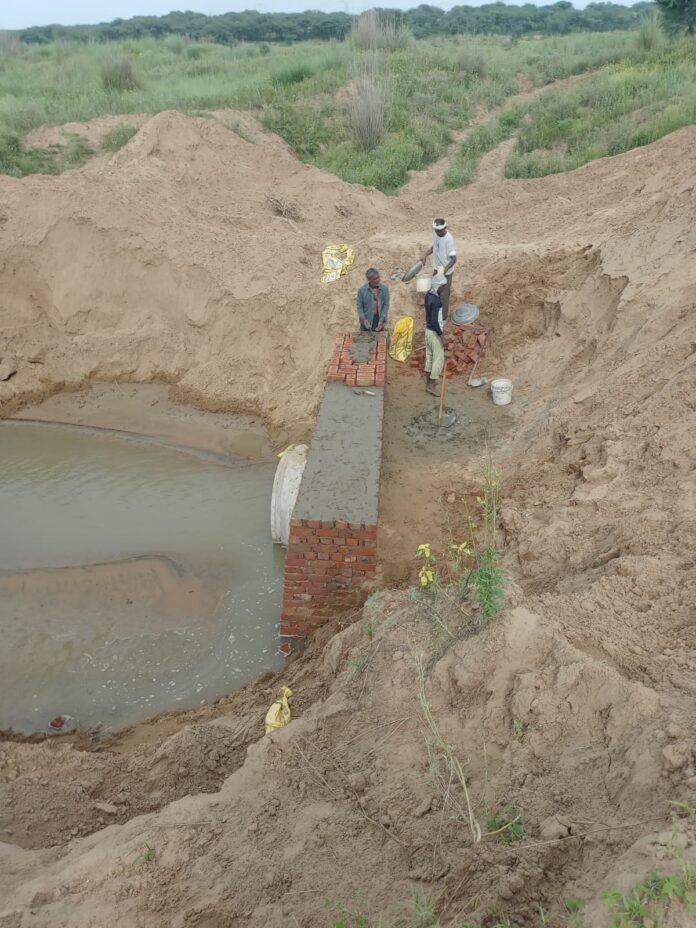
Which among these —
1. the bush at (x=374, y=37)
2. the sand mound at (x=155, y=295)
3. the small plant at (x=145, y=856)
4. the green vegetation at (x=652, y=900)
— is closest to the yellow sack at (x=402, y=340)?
the sand mound at (x=155, y=295)

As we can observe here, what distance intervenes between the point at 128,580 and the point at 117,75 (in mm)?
15222

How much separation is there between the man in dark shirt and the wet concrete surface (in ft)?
3.55

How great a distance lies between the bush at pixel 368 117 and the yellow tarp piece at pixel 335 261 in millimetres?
6012

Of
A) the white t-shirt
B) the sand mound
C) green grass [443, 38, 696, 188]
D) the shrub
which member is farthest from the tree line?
the white t-shirt

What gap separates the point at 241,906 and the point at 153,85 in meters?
18.8

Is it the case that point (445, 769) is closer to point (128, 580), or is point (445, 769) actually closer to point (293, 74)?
point (128, 580)

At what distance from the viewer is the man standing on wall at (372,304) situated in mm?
7301

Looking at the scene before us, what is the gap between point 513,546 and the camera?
4.84 m

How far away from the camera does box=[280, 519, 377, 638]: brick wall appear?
4.66 meters

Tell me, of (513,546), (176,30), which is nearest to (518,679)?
(513,546)

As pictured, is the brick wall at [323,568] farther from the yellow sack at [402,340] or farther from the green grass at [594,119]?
the green grass at [594,119]

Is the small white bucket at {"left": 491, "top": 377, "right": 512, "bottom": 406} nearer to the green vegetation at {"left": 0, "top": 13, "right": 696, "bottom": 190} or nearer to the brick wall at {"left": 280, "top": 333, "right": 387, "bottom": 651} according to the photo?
the brick wall at {"left": 280, "top": 333, "right": 387, "bottom": 651}

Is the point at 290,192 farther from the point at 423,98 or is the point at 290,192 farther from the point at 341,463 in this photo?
the point at 341,463

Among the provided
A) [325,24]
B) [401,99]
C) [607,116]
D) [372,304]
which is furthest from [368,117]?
[325,24]
